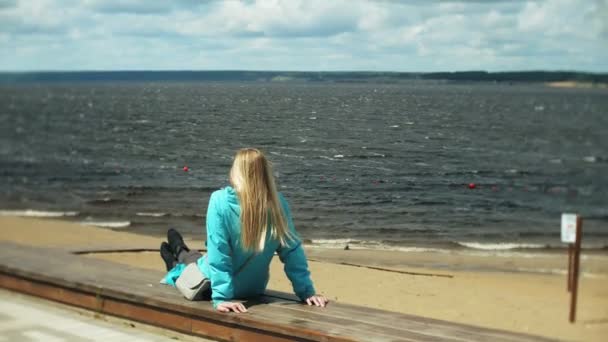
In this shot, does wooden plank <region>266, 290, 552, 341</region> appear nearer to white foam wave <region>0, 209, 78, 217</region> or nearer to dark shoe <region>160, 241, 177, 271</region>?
dark shoe <region>160, 241, 177, 271</region>

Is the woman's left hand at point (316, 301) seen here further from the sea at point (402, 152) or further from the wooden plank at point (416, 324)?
the sea at point (402, 152)

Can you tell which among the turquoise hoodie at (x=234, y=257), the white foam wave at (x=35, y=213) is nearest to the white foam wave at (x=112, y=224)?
the white foam wave at (x=35, y=213)

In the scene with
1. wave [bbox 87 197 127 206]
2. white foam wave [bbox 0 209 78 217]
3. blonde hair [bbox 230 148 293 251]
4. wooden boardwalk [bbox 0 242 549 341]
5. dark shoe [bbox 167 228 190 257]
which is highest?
blonde hair [bbox 230 148 293 251]

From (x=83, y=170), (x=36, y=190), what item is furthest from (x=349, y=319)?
(x=36, y=190)

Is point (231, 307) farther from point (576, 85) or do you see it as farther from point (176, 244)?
point (576, 85)

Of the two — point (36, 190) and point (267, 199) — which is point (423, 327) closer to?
point (267, 199)

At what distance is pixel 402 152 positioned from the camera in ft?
25.2

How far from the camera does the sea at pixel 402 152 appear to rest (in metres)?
6.07

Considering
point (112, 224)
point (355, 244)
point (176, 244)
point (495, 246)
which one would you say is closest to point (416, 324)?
point (176, 244)

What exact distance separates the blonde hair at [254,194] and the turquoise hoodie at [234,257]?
0.07 meters

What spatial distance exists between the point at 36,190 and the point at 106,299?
9948 millimetres

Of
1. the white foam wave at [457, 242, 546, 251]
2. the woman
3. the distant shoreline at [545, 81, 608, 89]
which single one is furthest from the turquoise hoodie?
the white foam wave at [457, 242, 546, 251]

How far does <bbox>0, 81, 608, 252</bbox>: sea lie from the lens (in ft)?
19.9

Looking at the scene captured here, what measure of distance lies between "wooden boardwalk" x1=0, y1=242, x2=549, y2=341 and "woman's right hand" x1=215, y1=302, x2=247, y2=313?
0.16ft
